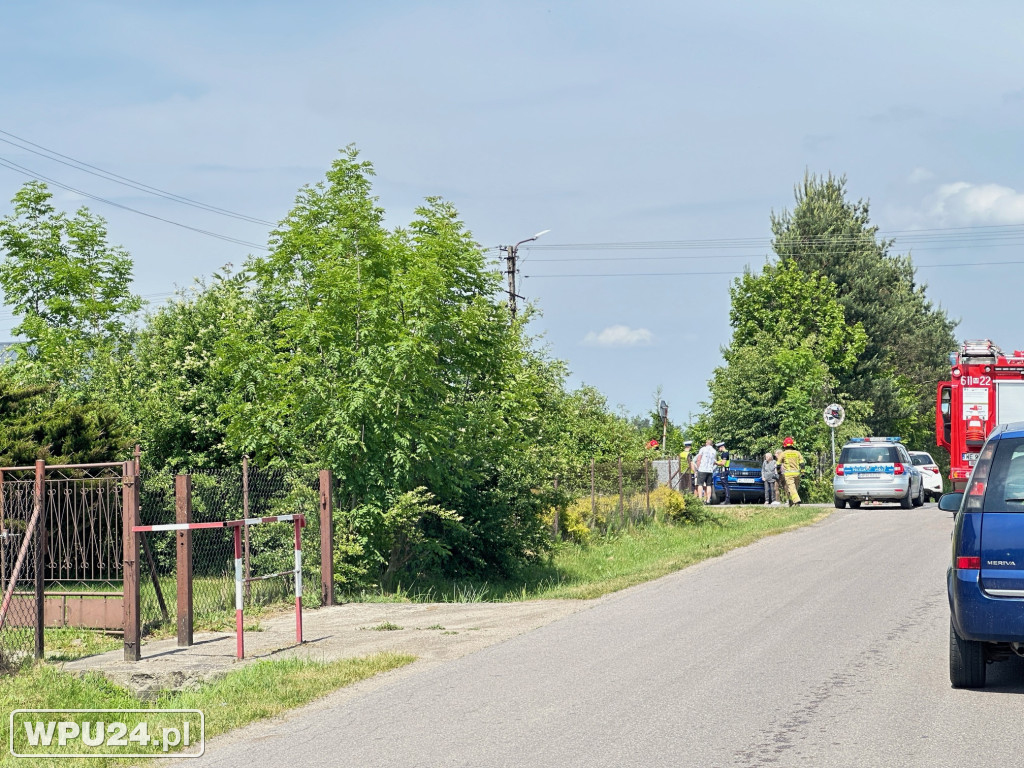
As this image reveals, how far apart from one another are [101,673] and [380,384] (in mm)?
6120

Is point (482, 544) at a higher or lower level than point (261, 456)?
lower

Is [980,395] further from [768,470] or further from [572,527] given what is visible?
[768,470]

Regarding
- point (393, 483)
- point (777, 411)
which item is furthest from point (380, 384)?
point (777, 411)

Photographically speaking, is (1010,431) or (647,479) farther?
(647,479)

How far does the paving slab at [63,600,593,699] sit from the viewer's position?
10.0 meters

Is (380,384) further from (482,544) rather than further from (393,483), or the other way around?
(482,544)

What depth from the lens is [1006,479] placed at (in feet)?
25.5

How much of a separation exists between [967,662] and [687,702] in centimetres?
197

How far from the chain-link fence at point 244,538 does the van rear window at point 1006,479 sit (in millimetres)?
8718

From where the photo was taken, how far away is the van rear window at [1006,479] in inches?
302

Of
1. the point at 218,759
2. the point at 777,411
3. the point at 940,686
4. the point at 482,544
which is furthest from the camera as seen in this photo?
the point at 777,411

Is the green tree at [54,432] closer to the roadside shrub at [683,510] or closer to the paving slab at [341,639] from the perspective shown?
the paving slab at [341,639]

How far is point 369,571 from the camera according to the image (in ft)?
51.7

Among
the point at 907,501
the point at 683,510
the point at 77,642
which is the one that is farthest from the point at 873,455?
the point at 77,642
